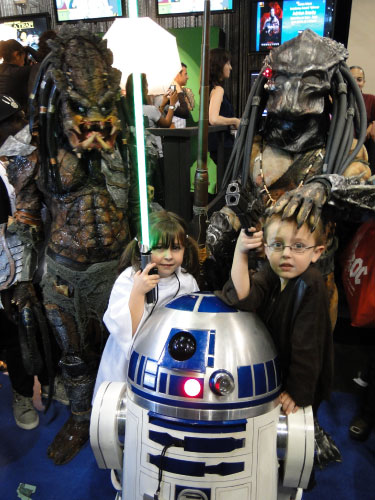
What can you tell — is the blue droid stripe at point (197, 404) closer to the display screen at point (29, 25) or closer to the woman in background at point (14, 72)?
the woman in background at point (14, 72)

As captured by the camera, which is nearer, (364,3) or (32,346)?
(32,346)

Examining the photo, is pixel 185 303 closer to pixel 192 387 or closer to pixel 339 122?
pixel 192 387

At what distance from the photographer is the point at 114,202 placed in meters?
1.85

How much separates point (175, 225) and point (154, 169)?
940 millimetres

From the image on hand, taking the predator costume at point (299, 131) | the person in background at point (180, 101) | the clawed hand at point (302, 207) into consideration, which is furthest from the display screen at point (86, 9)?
the clawed hand at point (302, 207)

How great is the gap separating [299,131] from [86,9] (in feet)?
15.9

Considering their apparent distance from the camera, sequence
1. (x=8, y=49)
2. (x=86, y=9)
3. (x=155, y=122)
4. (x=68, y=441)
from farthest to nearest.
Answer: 1. (x=86, y=9)
2. (x=155, y=122)
3. (x=8, y=49)
4. (x=68, y=441)

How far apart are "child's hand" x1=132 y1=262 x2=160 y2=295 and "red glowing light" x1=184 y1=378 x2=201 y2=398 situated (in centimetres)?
28

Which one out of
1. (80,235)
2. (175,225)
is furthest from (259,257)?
(80,235)

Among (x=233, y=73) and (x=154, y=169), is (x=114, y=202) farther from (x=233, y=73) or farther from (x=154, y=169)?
(x=233, y=73)

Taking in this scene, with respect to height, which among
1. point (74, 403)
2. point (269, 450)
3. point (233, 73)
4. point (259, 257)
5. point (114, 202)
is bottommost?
point (74, 403)

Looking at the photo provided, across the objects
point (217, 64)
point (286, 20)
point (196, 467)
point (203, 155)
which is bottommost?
Result: point (196, 467)

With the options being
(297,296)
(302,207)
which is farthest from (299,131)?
(297,296)

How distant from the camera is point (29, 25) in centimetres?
563
